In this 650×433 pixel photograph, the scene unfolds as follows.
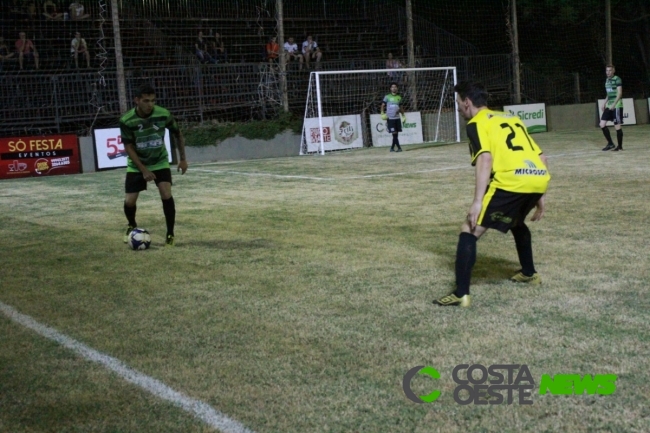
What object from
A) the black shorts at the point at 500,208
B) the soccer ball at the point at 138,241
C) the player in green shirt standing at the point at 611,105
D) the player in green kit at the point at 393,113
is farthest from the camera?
the player in green kit at the point at 393,113

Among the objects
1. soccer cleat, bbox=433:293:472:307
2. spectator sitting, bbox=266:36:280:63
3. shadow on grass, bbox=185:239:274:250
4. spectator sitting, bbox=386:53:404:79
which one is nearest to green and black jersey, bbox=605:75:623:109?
spectator sitting, bbox=386:53:404:79

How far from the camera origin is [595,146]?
70.5 feet

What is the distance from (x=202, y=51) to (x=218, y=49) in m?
1.00

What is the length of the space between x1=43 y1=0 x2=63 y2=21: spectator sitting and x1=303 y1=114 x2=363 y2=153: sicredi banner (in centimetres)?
800

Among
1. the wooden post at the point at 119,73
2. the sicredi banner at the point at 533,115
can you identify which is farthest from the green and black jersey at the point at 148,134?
the sicredi banner at the point at 533,115

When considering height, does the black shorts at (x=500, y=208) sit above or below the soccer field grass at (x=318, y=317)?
above

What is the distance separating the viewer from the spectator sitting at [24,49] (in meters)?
22.8

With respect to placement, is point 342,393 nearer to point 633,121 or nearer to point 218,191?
point 218,191

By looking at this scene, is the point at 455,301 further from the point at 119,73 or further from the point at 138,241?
the point at 119,73

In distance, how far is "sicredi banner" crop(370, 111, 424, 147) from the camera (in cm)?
2684

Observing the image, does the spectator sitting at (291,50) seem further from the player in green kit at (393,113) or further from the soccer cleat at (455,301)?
the soccer cleat at (455,301)

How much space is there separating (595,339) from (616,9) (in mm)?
37194

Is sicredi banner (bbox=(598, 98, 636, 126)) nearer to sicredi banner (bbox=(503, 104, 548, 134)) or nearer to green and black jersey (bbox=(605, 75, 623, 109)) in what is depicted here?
sicredi banner (bbox=(503, 104, 548, 134))

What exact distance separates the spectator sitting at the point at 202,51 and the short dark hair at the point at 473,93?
69.8ft
